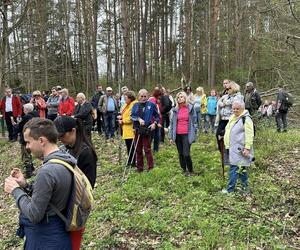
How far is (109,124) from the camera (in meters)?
13.6

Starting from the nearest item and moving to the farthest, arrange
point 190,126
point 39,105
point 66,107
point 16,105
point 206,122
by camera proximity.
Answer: point 190,126 < point 66,107 < point 39,105 < point 206,122 < point 16,105

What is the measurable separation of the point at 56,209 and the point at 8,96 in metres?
12.4

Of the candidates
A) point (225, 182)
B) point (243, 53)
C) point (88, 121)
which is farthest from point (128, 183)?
point (243, 53)

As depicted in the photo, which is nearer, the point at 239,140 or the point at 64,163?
the point at 64,163

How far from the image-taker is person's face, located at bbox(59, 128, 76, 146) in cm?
Result: 409

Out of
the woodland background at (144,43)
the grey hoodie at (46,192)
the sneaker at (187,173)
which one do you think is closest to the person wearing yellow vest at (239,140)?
the sneaker at (187,173)

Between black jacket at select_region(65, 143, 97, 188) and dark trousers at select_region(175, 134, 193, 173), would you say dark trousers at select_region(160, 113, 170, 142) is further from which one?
black jacket at select_region(65, 143, 97, 188)

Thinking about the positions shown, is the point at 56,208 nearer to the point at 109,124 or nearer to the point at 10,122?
the point at 109,124

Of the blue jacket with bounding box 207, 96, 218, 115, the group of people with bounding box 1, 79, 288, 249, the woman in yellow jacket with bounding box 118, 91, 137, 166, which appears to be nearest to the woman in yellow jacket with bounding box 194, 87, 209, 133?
the group of people with bounding box 1, 79, 288, 249

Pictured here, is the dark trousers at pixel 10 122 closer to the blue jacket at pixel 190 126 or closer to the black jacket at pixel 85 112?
the black jacket at pixel 85 112

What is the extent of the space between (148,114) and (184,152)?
4.37 ft

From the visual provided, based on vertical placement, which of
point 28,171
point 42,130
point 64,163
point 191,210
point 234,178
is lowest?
point 28,171

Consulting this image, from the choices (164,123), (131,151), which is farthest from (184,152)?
(164,123)

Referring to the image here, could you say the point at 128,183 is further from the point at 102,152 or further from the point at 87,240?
the point at 102,152
